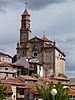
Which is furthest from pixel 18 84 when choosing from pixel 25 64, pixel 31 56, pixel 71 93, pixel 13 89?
pixel 31 56

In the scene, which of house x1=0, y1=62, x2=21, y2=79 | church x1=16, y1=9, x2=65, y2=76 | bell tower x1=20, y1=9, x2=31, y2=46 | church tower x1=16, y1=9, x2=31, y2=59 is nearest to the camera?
house x1=0, y1=62, x2=21, y2=79

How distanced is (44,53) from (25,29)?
9125 millimetres

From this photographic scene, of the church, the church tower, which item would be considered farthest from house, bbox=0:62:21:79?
the church tower

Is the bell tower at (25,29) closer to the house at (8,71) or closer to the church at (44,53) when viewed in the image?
the church at (44,53)

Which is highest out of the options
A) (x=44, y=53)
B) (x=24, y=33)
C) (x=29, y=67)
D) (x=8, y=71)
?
(x=24, y=33)

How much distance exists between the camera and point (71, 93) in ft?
205

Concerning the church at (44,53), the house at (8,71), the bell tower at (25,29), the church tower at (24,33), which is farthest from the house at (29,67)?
the bell tower at (25,29)

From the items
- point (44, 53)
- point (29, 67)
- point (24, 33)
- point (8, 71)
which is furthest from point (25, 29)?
point (8, 71)

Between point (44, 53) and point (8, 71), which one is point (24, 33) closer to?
point (44, 53)

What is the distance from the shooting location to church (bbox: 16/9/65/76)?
99.8m

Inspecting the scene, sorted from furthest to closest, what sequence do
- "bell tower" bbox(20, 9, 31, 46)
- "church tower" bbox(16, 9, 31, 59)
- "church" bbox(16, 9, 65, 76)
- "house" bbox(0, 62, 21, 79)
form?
"bell tower" bbox(20, 9, 31, 46)
"church tower" bbox(16, 9, 31, 59)
"church" bbox(16, 9, 65, 76)
"house" bbox(0, 62, 21, 79)

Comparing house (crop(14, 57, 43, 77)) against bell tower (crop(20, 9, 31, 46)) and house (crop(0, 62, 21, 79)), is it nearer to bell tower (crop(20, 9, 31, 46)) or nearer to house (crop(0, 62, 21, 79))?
house (crop(0, 62, 21, 79))

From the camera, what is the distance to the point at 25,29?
106625 millimetres

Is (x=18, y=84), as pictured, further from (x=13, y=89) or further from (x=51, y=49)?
(x=51, y=49)
